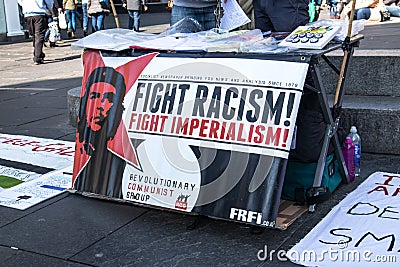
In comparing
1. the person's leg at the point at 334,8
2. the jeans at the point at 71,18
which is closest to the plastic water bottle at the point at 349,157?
the jeans at the point at 71,18

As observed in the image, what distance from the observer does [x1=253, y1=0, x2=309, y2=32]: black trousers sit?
4.32 metres

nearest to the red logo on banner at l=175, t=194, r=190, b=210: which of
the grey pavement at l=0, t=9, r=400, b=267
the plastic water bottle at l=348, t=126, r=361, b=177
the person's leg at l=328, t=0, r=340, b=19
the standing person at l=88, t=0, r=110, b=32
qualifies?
the grey pavement at l=0, t=9, r=400, b=267

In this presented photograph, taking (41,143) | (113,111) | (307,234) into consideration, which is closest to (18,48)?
(41,143)

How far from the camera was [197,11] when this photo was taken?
17.4 feet

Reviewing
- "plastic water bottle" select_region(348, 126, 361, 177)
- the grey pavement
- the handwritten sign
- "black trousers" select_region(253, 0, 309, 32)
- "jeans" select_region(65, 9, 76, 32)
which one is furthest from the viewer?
"jeans" select_region(65, 9, 76, 32)

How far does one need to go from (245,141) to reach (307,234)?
684 mm

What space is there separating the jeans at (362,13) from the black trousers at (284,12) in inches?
418

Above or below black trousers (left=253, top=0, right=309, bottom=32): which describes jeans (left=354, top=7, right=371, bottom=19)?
below

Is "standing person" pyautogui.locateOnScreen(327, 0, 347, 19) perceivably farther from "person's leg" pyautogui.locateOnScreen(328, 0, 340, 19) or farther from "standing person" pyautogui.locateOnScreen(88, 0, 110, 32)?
"standing person" pyautogui.locateOnScreen(88, 0, 110, 32)

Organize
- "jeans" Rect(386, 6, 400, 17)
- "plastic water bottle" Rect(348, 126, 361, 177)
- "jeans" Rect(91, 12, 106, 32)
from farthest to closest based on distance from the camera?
1. "jeans" Rect(386, 6, 400, 17)
2. "jeans" Rect(91, 12, 106, 32)
3. "plastic water bottle" Rect(348, 126, 361, 177)

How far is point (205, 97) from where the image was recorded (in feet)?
12.5

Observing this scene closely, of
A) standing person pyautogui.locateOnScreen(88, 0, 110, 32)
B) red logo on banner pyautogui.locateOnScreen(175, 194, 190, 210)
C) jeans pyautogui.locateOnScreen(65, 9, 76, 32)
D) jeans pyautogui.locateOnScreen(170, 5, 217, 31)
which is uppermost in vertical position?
jeans pyautogui.locateOnScreen(170, 5, 217, 31)

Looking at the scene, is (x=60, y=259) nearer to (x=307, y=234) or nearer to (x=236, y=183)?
(x=236, y=183)

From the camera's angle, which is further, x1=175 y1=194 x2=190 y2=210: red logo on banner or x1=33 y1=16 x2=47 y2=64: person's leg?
x1=33 y1=16 x2=47 y2=64: person's leg
